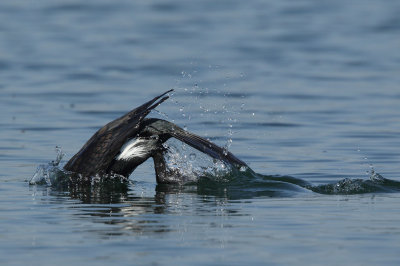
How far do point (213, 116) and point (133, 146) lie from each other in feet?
19.4

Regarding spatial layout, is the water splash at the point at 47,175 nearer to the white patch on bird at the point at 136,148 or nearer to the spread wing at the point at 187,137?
the white patch on bird at the point at 136,148

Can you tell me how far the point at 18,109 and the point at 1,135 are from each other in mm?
2281

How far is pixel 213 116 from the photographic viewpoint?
15016 mm

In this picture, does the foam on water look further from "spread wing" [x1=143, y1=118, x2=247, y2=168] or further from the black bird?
"spread wing" [x1=143, y1=118, x2=247, y2=168]

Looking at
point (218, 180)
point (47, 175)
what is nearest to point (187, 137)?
point (218, 180)

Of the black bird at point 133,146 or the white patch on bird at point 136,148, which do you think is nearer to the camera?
the black bird at point 133,146

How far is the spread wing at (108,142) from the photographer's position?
29.5 feet

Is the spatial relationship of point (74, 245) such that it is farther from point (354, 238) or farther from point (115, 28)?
point (115, 28)

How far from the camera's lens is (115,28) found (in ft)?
84.4

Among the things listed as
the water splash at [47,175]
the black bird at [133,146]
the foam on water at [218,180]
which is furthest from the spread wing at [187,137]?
the water splash at [47,175]

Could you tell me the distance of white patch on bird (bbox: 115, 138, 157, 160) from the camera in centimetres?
912

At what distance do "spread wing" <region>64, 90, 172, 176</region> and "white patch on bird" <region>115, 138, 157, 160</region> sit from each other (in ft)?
0.26

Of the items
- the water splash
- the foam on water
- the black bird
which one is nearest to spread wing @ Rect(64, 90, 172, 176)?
the black bird

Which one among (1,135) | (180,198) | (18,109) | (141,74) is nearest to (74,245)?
(180,198)
